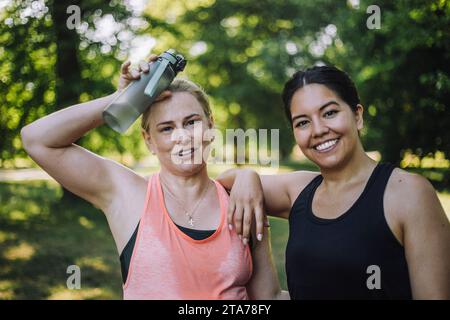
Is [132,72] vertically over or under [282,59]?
under

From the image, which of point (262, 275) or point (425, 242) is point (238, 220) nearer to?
point (262, 275)

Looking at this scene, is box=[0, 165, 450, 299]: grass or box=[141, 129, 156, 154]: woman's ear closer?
box=[141, 129, 156, 154]: woman's ear

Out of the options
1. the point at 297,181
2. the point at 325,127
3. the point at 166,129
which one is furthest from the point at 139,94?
the point at 297,181

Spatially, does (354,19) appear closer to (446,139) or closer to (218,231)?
(446,139)

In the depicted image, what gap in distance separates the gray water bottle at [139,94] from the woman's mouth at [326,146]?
2.66 feet

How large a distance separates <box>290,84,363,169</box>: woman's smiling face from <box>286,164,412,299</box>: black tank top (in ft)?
0.64

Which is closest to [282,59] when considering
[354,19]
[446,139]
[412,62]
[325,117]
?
[354,19]

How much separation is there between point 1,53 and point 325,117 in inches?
307

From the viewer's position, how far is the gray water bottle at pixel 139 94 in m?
1.93

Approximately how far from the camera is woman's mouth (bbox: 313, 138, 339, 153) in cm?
214

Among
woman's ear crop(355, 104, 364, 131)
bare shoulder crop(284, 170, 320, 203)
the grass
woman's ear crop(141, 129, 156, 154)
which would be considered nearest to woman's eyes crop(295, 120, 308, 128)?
woman's ear crop(355, 104, 364, 131)

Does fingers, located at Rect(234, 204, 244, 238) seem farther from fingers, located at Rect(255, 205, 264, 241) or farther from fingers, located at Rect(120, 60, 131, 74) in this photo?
fingers, located at Rect(120, 60, 131, 74)

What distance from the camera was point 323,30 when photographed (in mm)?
18953

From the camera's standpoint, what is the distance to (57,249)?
7809 millimetres
